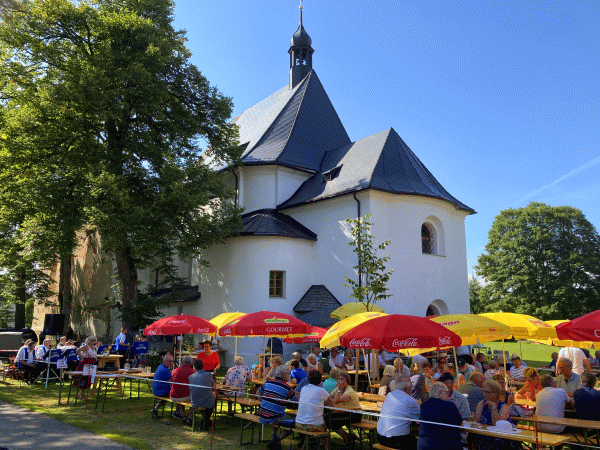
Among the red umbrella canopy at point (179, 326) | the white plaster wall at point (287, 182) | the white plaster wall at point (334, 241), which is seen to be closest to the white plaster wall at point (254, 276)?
the white plaster wall at point (334, 241)

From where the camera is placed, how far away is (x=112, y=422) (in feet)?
34.4

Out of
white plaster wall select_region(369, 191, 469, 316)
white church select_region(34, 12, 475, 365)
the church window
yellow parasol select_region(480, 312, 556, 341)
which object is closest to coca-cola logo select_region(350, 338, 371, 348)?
yellow parasol select_region(480, 312, 556, 341)

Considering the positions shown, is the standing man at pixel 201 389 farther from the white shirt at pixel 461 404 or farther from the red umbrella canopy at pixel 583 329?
the red umbrella canopy at pixel 583 329

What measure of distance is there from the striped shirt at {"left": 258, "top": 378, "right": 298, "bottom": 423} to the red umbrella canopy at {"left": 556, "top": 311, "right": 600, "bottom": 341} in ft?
16.8

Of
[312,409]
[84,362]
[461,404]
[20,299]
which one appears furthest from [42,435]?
[20,299]

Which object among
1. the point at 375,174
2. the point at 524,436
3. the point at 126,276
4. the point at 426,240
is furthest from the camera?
the point at 426,240

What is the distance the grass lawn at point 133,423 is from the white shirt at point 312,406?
5.18 feet

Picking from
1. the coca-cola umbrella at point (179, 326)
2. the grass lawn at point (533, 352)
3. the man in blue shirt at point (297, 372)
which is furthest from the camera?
the grass lawn at point (533, 352)

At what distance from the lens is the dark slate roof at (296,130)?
88.8 ft

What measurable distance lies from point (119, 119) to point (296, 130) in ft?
35.2

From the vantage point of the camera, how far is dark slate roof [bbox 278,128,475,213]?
23031 millimetres

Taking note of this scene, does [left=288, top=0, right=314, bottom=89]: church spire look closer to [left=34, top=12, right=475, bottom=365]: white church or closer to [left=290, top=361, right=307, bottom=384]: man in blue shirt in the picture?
[left=34, top=12, right=475, bottom=365]: white church

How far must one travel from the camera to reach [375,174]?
23.1m

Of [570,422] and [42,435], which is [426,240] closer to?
[570,422]
